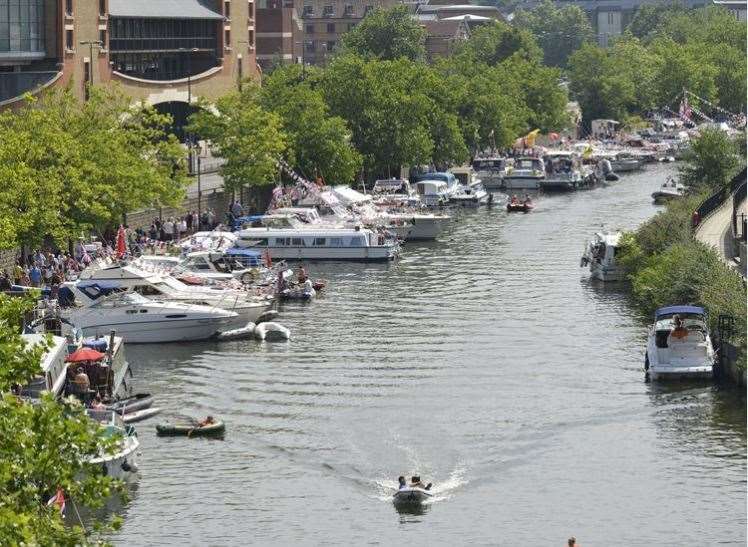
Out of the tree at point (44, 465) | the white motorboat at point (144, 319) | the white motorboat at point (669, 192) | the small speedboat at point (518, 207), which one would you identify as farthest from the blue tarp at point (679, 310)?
the small speedboat at point (518, 207)

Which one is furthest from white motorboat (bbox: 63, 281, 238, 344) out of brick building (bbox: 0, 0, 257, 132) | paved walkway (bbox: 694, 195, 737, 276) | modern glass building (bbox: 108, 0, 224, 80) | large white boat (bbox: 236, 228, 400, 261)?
modern glass building (bbox: 108, 0, 224, 80)

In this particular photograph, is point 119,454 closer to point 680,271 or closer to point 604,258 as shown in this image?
point 680,271

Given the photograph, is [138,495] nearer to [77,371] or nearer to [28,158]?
[77,371]

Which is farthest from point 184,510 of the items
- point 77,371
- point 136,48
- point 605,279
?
point 136,48

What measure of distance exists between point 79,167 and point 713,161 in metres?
48.9

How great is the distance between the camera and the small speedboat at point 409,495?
4981 centimetres

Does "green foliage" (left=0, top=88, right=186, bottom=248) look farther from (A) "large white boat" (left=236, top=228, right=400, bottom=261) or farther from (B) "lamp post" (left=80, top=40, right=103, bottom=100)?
(B) "lamp post" (left=80, top=40, right=103, bottom=100)

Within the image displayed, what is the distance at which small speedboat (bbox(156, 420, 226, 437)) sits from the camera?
2249 inches

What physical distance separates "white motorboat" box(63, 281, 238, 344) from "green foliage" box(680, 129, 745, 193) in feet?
170

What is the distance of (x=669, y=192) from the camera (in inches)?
5084

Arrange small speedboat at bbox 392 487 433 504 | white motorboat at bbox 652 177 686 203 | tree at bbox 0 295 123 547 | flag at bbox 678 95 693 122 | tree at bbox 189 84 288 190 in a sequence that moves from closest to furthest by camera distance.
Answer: tree at bbox 0 295 123 547 < small speedboat at bbox 392 487 433 504 < tree at bbox 189 84 288 190 < white motorboat at bbox 652 177 686 203 < flag at bbox 678 95 693 122

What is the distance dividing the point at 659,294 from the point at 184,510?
102ft

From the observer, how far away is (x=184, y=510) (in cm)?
4953

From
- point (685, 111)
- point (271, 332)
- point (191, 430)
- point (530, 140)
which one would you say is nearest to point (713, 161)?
point (530, 140)
